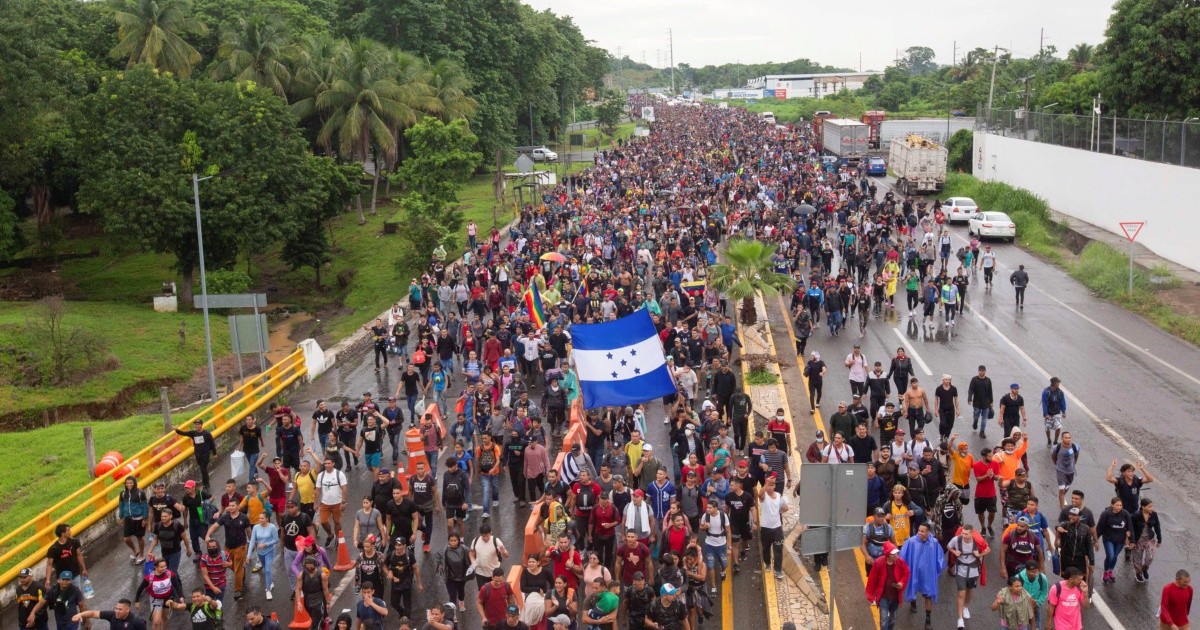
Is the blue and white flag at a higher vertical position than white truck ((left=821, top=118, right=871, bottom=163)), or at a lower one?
lower

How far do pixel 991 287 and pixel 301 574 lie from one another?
23836 mm

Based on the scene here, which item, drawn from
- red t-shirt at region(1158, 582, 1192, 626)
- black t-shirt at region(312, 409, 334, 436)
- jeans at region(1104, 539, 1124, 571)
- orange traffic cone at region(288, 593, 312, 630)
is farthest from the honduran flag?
red t-shirt at region(1158, 582, 1192, 626)

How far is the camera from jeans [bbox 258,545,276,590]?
12453 millimetres

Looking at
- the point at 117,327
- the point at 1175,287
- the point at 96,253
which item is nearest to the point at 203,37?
the point at 96,253

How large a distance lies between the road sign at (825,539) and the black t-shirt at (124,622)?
643cm

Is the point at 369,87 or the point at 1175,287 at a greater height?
the point at 369,87

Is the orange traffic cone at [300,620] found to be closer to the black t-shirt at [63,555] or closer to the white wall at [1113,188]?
the black t-shirt at [63,555]

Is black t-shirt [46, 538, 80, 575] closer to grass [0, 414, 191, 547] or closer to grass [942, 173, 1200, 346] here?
grass [0, 414, 191, 547]

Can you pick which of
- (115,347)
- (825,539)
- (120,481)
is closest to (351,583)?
(120,481)

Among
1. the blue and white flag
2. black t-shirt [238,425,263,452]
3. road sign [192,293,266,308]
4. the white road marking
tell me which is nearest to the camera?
black t-shirt [238,425,263,452]

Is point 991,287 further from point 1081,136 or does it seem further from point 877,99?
point 877,99

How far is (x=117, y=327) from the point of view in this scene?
106ft

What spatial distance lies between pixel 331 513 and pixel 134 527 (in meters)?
2.53

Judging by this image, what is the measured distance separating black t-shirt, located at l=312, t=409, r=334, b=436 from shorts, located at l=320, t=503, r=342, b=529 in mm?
3226
